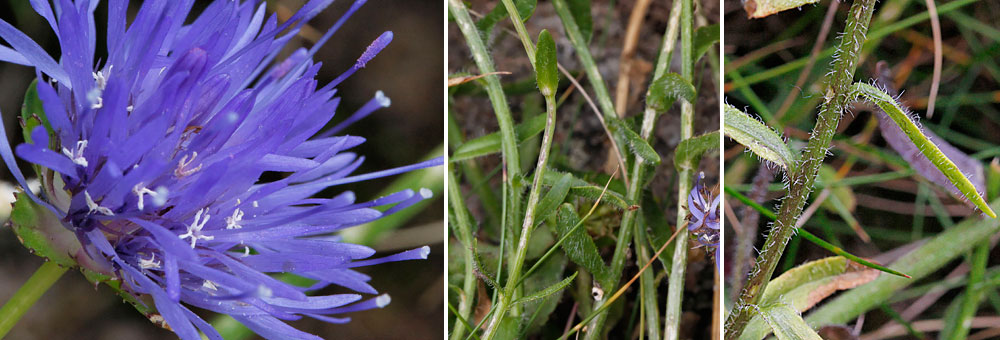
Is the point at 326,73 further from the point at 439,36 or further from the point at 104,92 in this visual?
the point at 104,92

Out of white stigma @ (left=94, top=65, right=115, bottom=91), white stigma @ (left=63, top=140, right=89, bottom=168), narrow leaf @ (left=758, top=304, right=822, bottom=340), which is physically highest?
white stigma @ (left=94, top=65, right=115, bottom=91)

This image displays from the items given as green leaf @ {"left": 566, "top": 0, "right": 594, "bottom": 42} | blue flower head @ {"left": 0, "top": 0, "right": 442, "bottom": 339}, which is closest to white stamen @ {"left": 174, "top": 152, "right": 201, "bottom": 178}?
blue flower head @ {"left": 0, "top": 0, "right": 442, "bottom": 339}

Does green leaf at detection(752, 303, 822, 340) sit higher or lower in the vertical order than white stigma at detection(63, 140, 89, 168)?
lower

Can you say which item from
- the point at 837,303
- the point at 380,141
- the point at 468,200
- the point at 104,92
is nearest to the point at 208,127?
the point at 104,92

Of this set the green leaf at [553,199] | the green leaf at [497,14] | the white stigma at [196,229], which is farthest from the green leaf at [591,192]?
the white stigma at [196,229]

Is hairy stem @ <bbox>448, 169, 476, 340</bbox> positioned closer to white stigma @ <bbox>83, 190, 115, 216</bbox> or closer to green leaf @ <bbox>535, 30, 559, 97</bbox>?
green leaf @ <bbox>535, 30, 559, 97</bbox>

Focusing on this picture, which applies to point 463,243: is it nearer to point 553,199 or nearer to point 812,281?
point 553,199

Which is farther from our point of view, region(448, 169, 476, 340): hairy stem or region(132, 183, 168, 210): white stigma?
region(448, 169, 476, 340): hairy stem
